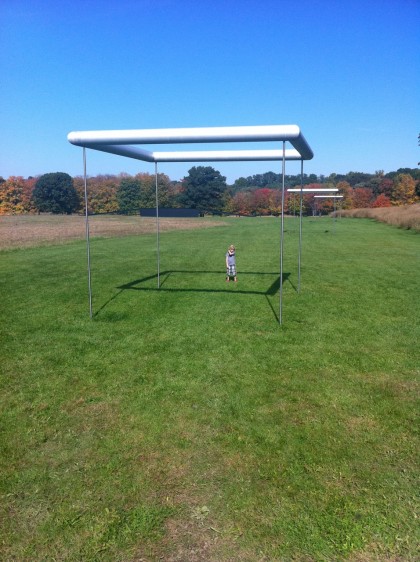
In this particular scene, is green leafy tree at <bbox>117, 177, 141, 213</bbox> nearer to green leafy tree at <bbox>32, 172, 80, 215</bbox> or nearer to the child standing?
green leafy tree at <bbox>32, 172, 80, 215</bbox>

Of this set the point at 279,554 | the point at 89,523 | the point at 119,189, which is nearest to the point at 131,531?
the point at 89,523

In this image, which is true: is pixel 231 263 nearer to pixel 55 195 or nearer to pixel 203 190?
pixel 203 190

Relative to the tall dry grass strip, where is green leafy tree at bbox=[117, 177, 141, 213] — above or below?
above

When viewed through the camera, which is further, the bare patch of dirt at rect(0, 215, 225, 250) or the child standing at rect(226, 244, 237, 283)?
the bare patch of dirt at rect(0, 215, 225, 250)

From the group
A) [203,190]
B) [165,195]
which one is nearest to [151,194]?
[165,195]

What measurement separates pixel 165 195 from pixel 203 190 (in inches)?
380

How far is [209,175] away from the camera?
7812 cm

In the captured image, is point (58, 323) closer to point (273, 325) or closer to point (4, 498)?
point (273, 325)

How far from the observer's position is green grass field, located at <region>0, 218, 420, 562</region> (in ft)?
10.4

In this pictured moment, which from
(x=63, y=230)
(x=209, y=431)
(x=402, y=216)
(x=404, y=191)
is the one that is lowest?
(x=209, y=431)

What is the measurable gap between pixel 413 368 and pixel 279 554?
4.20 metres

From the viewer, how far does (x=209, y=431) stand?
14.9 ft

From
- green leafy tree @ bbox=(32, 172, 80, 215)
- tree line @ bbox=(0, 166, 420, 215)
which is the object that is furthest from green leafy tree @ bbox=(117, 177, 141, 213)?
green leafy tree @ bbox=(32, 172, 80, 215)

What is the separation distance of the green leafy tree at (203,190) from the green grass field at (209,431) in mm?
66801
